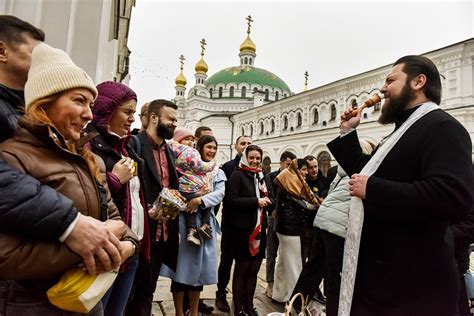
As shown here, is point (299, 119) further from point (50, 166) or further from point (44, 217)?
point (44, 217)

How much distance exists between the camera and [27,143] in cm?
117

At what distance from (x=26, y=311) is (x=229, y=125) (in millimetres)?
40171

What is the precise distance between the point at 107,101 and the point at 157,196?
0.91 meters

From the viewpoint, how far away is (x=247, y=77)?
2045 inches

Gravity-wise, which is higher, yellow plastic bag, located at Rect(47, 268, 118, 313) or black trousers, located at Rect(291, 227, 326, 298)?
yellow plastic bag, located at Rect(47, 268, 118, 313)

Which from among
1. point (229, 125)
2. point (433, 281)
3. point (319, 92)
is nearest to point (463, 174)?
point (433, 281)

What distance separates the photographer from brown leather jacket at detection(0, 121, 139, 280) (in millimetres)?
1047

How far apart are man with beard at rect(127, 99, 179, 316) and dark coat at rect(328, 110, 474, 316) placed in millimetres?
1683

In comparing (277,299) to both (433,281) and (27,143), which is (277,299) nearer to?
(433,281)

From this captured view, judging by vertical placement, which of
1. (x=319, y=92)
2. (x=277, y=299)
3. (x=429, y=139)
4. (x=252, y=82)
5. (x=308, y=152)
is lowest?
(x=277, y=299)

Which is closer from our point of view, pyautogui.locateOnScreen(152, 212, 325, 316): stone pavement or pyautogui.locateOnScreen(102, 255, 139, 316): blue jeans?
pyautogui.locateOnScreen(102, 255, 139, 316): blue jeans

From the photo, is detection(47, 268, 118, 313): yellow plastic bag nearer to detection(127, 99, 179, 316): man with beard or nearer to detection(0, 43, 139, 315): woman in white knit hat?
detection(0, 43, 139, 315): woman in white knit hat

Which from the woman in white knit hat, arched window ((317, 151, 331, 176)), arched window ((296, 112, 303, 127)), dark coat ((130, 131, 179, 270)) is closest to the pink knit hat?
dark coat ((130, 131, 179, 270))

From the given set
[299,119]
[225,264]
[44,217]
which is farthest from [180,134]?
[299,119]
